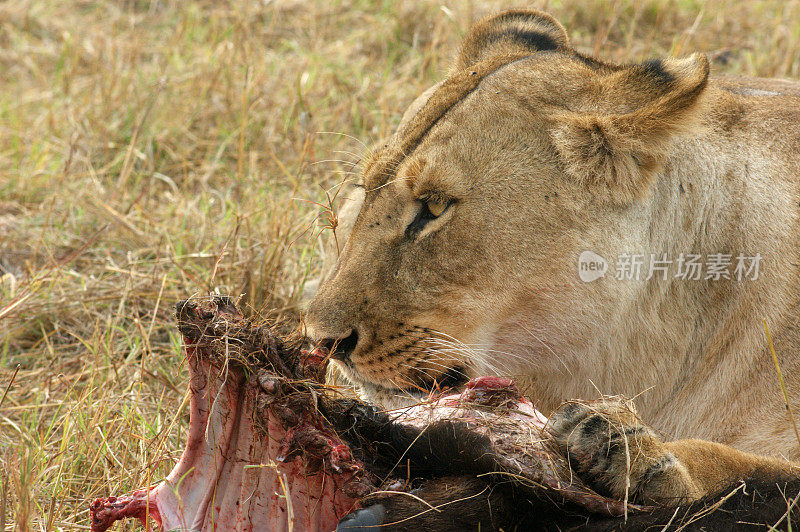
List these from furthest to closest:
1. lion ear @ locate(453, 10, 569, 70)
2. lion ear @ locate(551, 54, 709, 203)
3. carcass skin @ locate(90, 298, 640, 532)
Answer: lion ear @ locate(453, 10, 569, 70) < lion ear @ locate(551, 54, 709, 203) < carcass skin @ locate(90, 298, 640, 532)

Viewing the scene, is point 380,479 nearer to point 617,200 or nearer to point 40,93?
point 617,200

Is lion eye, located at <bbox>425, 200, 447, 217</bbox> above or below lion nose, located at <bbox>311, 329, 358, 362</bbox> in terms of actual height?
above

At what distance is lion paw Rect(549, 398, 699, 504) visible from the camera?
2.04 m

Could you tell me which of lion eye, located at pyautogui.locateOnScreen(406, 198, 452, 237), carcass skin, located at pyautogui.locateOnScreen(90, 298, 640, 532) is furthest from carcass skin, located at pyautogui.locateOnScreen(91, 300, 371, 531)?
lion eye, located at pyautogui.locateOnScreen(406, 198, 452, 237)

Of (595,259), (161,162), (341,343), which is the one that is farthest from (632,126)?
(161,162)

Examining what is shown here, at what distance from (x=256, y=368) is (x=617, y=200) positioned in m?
1.13

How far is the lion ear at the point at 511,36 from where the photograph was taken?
3215mm

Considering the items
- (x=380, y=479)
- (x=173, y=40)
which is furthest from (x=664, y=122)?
(x=173, y=40)

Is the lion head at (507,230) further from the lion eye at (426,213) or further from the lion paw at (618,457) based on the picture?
the lion paw at (618,457)

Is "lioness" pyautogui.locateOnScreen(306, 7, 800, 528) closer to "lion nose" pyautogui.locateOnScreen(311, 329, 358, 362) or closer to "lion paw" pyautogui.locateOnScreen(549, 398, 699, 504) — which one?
"lion nose" pyautogui.locateOnScreen(311, 329, 358, 362)

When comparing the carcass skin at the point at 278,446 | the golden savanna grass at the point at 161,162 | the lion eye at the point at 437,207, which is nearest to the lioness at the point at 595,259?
the lion eye at the point at 437,207

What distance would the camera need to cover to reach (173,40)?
611 cm

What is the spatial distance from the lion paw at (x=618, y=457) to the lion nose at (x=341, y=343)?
0.72m

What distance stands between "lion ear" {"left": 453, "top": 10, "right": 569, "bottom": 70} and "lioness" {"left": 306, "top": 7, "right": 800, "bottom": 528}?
0.51 m
